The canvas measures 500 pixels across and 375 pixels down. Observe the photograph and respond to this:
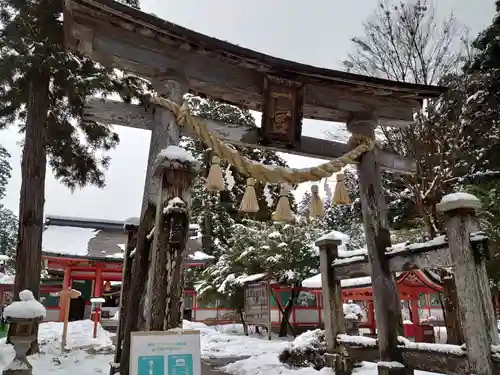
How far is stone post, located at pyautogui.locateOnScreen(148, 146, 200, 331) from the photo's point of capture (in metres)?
3.02

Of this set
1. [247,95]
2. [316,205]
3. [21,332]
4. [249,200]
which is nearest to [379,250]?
[316,205]

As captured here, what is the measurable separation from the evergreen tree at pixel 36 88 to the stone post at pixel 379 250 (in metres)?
6.41

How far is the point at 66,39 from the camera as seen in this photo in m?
4.44

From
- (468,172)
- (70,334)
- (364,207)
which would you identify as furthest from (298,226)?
(364,207)

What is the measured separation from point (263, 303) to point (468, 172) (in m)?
8.62

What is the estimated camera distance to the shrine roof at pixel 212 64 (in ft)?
13.9

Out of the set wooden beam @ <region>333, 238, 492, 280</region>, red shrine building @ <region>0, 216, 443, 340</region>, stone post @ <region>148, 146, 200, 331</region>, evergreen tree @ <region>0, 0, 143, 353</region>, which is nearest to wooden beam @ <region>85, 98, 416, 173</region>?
stone post @ <region>148, 146, 200, 331</region>

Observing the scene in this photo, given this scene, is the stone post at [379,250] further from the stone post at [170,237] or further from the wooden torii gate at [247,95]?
the stone post at [170,237]

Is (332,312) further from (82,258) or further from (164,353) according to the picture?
(82,258)

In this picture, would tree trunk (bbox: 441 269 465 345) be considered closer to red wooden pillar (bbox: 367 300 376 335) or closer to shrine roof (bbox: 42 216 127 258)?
red wooden pillar (bbox: 367 300 376 335)

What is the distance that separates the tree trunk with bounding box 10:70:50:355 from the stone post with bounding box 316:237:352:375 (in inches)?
242

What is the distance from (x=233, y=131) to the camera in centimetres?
516

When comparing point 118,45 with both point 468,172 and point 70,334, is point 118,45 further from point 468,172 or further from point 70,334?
point 468,172

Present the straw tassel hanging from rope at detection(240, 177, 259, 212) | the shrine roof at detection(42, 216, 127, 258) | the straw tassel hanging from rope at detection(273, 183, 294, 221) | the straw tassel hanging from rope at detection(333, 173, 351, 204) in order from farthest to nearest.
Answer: the shrine roof at detection(42, 216, 127, 258), the straw tassel hanging from rope at detection(333, 173, 351, 204), the straw tassel hanging from rope at detection(273, 183, 294, 221), the straw tassel hanging from rope at detection(240, 177, 259, 212)
